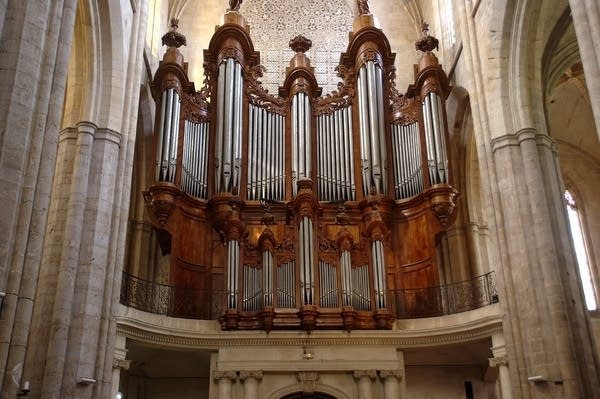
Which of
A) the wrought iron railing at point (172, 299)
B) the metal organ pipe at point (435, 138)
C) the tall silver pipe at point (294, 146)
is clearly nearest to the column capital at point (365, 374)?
the wrought iron railing at point (172, 299)

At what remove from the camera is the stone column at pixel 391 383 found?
51.5 ft

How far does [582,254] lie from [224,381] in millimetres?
12700

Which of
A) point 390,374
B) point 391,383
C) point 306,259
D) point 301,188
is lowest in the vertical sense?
point 391,383

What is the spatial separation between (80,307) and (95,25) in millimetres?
5842

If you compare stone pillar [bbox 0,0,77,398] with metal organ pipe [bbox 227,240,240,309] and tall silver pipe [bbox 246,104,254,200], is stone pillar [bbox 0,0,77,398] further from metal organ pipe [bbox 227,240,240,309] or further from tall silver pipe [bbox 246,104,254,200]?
tall silver pipe [bbox 246,104,254,200]

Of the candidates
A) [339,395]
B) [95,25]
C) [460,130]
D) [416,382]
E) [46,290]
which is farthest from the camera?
[460,130]

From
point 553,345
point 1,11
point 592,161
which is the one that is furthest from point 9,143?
point 592,161

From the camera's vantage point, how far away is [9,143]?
25.6 ft

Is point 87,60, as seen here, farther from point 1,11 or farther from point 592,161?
point 592,161

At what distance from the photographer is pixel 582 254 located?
21969 millimetres

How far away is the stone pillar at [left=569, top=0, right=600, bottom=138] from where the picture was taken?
9227 mm

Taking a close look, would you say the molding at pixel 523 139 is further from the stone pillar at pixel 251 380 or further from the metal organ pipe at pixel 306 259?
the stone pillar at pixel 251 380

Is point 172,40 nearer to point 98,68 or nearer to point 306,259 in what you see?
point 98,68

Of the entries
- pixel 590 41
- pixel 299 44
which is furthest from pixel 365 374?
pixel 299 44
